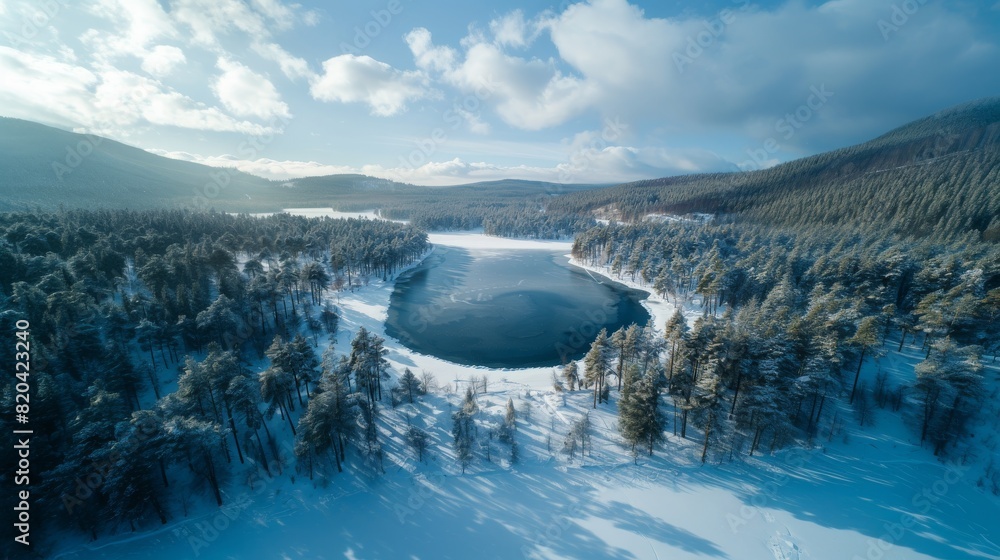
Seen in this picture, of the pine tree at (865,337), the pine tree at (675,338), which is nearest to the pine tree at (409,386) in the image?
the pine tree at (675,338)

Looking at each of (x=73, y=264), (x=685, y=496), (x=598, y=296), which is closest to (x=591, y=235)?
(x=598, y=296)

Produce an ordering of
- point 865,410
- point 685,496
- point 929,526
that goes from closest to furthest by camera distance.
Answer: point 929,526, point 685,496, point 865,410

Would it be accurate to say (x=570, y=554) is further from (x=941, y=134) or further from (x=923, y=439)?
(x=941, y=134)

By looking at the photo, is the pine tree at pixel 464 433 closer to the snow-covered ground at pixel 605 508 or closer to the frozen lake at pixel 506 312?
the snow-covered ground at pixel 605 508

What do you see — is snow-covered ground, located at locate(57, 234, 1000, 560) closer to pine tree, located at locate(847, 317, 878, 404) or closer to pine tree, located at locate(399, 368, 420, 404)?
pine tree, located at locate(399, 368, 420, 404)

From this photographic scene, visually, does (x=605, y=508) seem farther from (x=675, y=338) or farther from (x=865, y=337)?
(x=865, y=337)

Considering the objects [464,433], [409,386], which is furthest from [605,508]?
[409,386]

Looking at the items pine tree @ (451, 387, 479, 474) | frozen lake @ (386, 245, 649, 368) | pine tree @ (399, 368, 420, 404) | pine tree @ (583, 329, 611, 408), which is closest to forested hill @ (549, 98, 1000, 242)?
frozen lake @ (386, 245, 649, 368)
